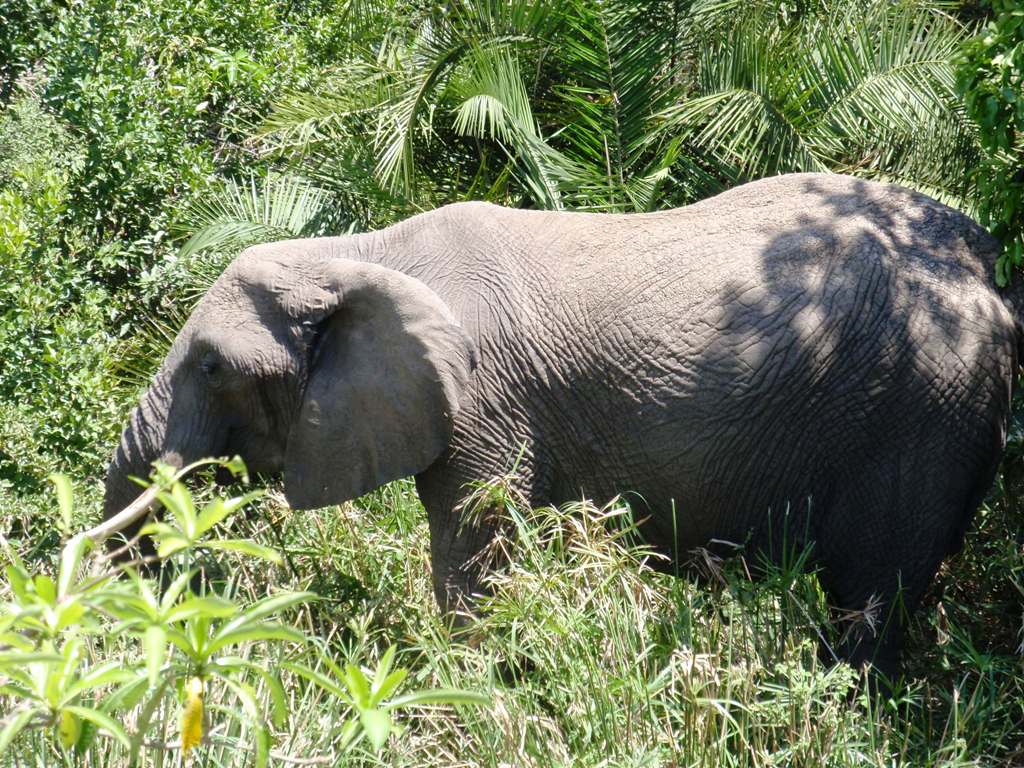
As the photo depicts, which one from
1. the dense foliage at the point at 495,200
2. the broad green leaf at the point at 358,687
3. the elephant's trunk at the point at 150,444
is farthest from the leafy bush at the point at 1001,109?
the broad green leaf at the point at 358,687

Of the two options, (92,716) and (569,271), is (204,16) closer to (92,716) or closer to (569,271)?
(569,271)

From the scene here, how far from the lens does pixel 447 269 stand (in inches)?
206

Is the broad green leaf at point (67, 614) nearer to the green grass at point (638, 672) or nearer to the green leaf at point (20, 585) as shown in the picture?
the green leaf at point (20, 585)

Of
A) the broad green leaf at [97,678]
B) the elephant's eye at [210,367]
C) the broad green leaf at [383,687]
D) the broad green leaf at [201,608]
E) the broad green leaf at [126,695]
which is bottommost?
the elephant's eye at [210,367]

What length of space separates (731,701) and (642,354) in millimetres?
1413

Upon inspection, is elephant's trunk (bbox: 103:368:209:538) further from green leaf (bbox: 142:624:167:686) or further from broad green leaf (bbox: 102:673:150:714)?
green leaf (bbox: 142:624:167:686)

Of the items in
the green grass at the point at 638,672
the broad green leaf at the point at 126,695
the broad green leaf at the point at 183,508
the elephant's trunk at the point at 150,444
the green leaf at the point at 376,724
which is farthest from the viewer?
the elephant's trunk at the point at 150,444

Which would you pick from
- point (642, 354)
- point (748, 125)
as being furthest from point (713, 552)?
point (748, 125)

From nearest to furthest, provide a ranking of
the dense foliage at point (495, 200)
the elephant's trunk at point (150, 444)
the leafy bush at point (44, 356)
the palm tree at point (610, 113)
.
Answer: the dense foliage at point (495, 200)
the elephant's trunk at point (150, 444)
the leafy bush at point (44, 356)
the palm tree at point (610, 113)

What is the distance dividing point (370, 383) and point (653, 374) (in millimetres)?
1071

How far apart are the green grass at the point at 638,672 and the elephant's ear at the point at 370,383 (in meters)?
0.50

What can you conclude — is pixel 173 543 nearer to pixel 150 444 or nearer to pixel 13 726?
pixel 13 726

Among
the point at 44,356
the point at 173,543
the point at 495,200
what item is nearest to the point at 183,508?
the point at 173,543

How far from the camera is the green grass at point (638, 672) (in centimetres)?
414
